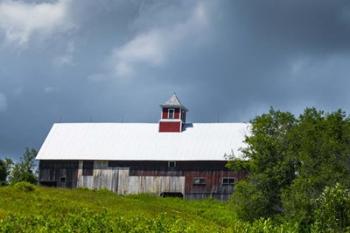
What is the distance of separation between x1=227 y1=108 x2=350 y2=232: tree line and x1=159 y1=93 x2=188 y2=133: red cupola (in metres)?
28.5

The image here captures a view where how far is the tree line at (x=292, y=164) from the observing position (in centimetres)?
6212

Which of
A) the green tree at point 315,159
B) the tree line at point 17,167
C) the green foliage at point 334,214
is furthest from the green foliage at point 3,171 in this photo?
the green foliage at point 334,214

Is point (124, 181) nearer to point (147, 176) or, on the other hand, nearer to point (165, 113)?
point (147, 176)

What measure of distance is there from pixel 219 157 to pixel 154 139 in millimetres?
10213

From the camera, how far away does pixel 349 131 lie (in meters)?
65.7

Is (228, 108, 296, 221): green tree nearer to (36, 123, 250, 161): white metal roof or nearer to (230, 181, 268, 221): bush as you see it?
(230, 181, 268, 221): bush

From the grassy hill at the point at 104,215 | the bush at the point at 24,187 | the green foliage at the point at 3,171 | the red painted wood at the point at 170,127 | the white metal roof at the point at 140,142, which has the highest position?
the red painted wood at the point at 170,127

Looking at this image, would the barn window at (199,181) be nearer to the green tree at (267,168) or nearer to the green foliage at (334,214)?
the green tree at (267,168)

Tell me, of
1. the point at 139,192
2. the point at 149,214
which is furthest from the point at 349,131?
the point at 139,192

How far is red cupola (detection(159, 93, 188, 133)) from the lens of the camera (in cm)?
9844

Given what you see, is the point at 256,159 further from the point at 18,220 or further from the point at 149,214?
the point at 18,220

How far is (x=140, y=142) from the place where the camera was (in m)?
96.0

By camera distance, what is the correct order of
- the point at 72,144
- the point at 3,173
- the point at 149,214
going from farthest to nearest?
the point at 3,173 → the point at 72,144 → the point at 149,214

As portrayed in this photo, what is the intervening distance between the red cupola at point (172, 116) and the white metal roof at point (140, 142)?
1003 millimetres
